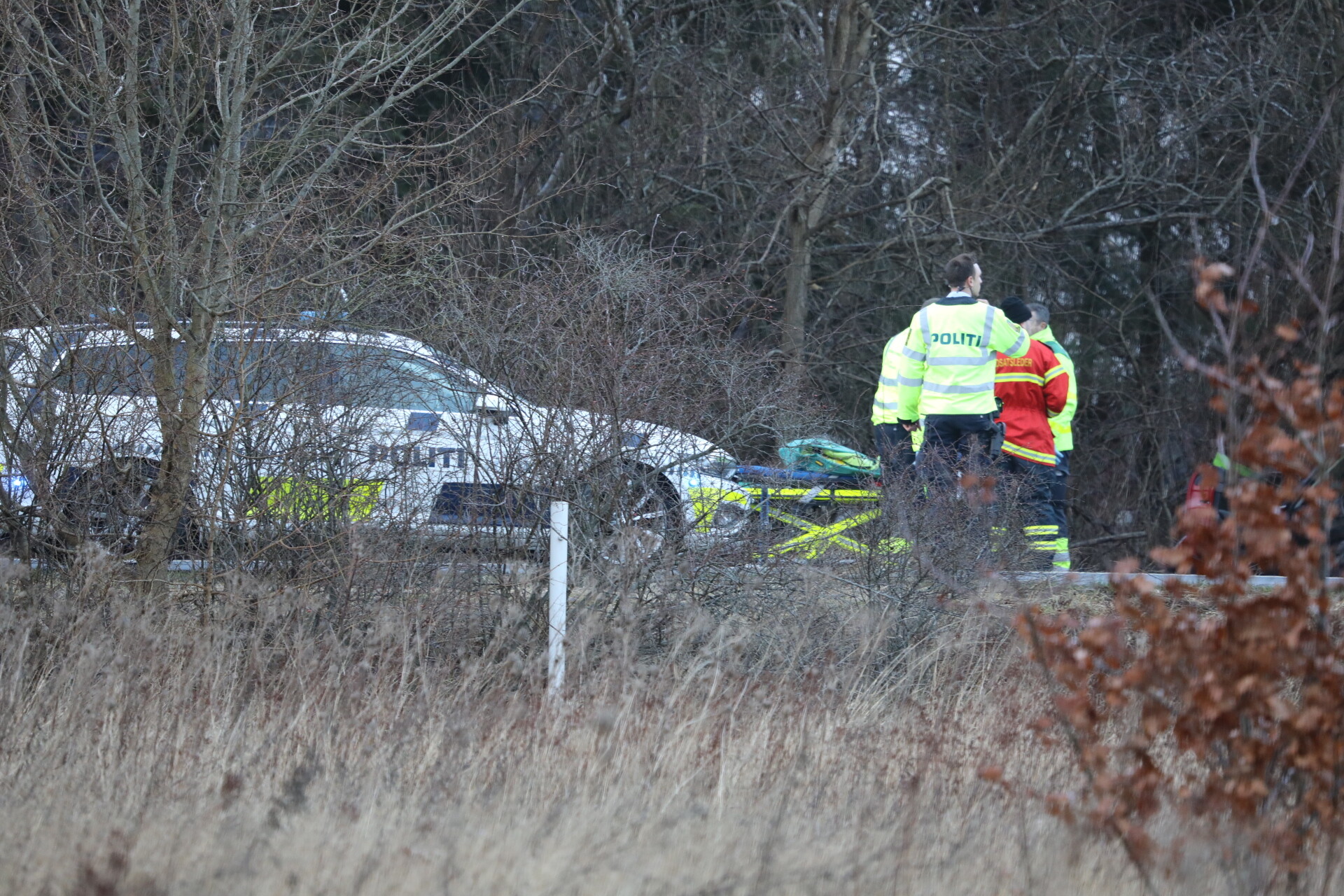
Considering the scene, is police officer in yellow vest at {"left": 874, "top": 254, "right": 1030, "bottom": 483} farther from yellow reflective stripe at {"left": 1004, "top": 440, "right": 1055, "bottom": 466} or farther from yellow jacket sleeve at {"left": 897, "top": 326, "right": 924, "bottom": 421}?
yellow reflective stripe at {"left": 1004, "top": 440, "right": 1055, "bottom": 466}

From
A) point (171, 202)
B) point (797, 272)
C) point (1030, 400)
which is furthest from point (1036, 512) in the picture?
point (797, 272)

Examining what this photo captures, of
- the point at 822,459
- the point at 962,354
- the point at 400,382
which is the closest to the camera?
the point at 400,382

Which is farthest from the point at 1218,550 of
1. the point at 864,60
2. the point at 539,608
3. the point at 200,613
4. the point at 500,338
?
the point at 864,60

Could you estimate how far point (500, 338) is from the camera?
6.39 metres

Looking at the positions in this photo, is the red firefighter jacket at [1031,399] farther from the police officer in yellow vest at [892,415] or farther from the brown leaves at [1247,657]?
the brown leaves at [1247,657]

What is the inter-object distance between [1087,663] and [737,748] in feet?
4.99

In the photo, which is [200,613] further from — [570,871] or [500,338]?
[570,871]

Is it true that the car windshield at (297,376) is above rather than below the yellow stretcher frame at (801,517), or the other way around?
above

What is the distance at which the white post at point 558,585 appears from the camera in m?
5.14

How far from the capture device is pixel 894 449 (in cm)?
661

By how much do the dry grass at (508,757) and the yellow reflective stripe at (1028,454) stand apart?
2.60 meters

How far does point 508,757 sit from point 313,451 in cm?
243

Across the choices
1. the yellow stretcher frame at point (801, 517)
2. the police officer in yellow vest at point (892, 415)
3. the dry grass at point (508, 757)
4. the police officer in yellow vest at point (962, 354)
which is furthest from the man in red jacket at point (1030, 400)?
the dry grass at point (508, 757)

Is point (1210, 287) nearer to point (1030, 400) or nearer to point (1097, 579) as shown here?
point (1097, 579)
